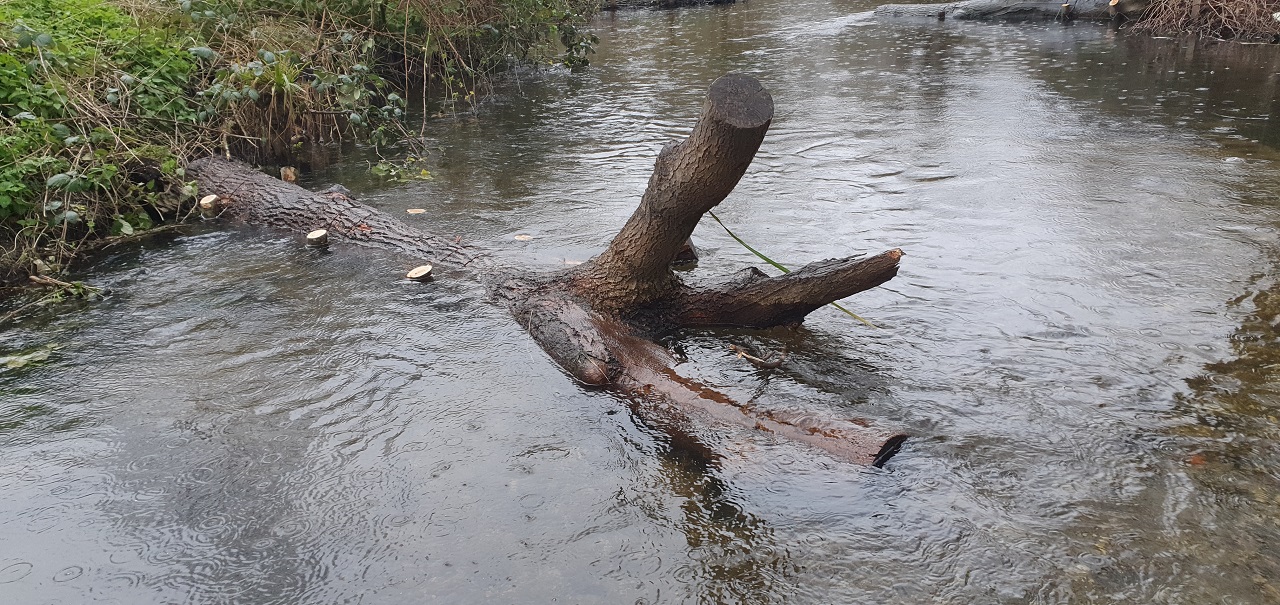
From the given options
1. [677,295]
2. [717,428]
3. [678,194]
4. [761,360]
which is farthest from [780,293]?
[717,428]

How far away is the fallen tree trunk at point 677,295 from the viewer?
11.3ft

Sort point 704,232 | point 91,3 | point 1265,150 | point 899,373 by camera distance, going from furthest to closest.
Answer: point 91,3 → point 1265,150 → point 704,232 → point 899,373

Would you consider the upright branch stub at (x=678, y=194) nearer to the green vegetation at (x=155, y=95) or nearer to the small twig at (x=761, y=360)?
the small twig at (x=761, y=360)

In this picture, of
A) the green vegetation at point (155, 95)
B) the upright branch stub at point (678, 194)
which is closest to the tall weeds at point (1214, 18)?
the green vegetation at point (155, 95)

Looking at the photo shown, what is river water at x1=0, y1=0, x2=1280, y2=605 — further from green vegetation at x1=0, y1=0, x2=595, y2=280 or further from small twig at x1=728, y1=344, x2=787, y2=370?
green vegetation at x1=0, y1=0, x2=595, y2=280

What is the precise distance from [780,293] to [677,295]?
56 centimetres

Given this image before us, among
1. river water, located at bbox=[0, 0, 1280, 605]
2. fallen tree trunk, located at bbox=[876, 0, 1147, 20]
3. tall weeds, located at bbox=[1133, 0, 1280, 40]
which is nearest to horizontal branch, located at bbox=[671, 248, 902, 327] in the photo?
river water, located at bbox=[0, 0, 1280, 605]

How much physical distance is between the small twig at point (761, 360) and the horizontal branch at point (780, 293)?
0.69 feet

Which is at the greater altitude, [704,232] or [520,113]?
[520,113]

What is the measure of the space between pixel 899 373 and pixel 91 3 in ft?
27.2

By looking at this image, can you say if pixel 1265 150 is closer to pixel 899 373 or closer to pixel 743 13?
pixel 899 373

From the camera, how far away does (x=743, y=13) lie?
20359 mm

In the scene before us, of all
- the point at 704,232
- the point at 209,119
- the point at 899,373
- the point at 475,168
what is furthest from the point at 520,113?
the point at 899,373

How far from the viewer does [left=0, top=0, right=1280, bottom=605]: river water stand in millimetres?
2826
